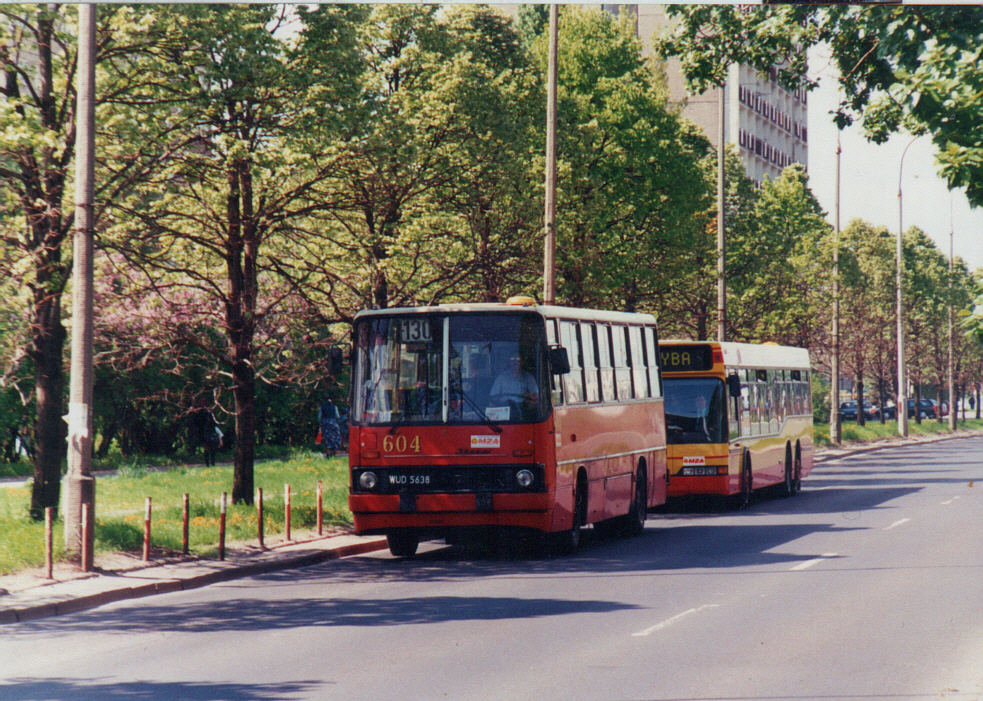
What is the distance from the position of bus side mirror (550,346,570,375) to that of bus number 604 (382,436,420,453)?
1831 mm

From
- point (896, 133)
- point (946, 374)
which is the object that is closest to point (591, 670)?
point (896, 133)

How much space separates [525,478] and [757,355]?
494 inches

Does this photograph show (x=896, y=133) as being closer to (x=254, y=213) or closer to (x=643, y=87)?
(x=254, y=213)

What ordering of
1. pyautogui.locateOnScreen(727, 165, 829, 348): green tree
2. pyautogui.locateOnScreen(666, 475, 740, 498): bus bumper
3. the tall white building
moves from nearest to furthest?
pyautogui.locateOnScreen(666, 475, 740, 498): bus bumper, pyautogui.locateOnScreen(727, 165, 829, 348): green tree, the tall white building

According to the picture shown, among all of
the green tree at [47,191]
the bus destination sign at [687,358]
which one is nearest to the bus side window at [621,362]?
the bus destination sign at [687,358]

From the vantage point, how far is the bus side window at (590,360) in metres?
18.8

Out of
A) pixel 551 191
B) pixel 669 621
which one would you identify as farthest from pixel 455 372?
pixel 551 191

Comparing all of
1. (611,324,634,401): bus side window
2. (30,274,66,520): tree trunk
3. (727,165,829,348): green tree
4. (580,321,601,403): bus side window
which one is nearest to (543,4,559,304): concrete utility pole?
(611,324,634,401): bus side window

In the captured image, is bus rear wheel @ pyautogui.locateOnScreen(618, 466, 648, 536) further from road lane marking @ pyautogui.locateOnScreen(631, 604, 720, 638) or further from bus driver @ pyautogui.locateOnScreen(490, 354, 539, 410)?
road lane marking @ pyautogui.locateOnScreen(631, 604, 720, 638)

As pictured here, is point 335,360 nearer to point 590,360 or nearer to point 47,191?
point 590,360

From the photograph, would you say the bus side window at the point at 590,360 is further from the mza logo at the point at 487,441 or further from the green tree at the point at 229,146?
the green tree at the point at 229,146

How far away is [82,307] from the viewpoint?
15414 millimetres

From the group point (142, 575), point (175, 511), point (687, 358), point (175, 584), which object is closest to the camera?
point (175, 584)

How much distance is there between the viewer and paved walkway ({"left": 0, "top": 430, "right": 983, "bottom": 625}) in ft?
42.9
